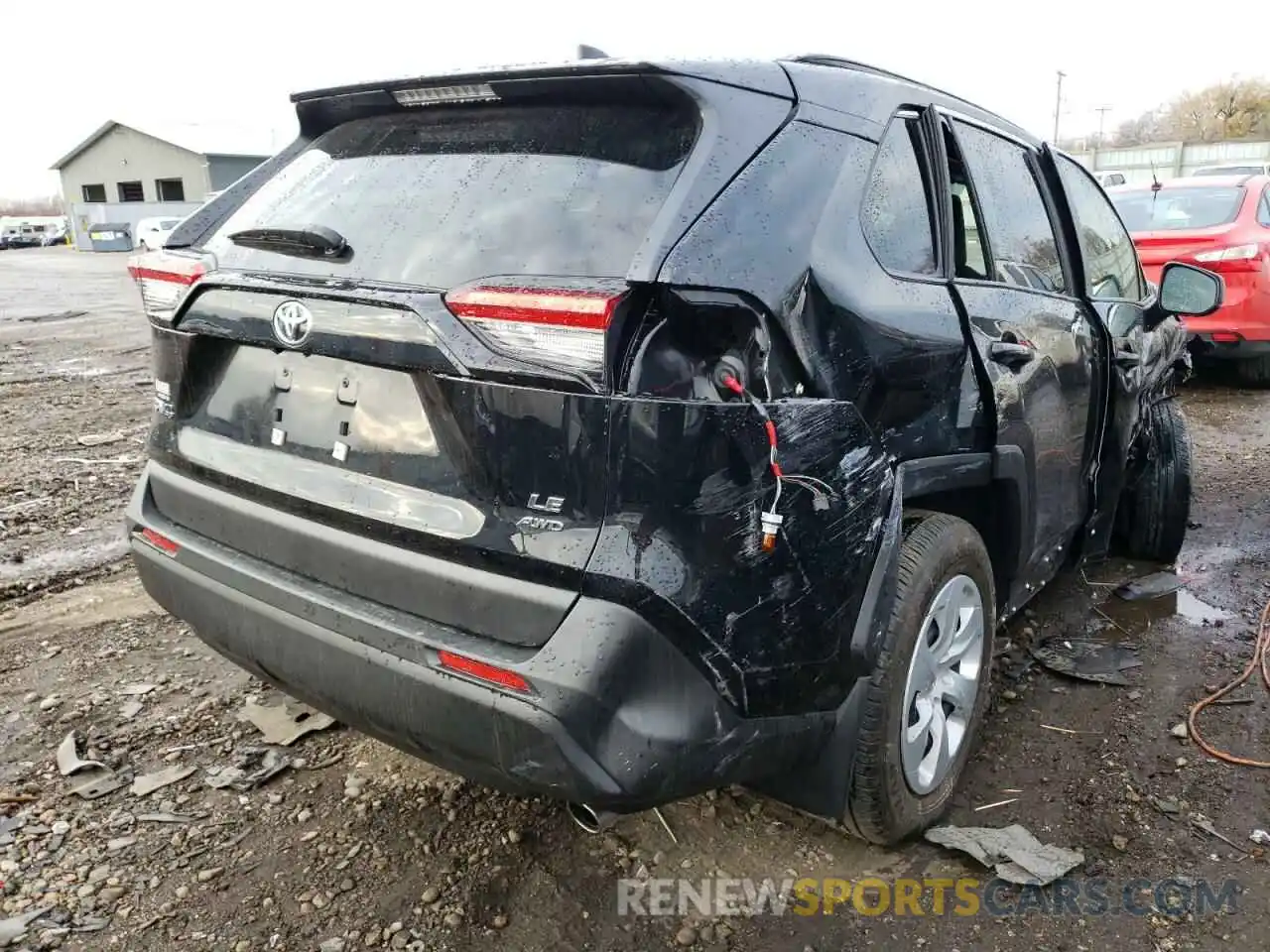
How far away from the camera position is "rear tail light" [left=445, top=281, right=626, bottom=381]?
5.67 ft

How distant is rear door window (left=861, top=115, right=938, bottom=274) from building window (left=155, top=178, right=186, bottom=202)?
47541 mm

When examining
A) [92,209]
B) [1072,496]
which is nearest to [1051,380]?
[1072,496]

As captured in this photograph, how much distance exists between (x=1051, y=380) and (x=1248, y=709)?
1.37 metres

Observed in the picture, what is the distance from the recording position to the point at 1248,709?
328cm

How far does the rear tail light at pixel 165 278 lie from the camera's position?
239cm

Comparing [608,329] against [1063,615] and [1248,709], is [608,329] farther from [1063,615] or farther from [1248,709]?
[1063,615]

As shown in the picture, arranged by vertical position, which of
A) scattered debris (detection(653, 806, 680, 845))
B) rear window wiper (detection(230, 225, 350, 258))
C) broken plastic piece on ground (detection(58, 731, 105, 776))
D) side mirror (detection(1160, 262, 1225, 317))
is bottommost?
scattered debris (detection(653, 806, 680, 845))

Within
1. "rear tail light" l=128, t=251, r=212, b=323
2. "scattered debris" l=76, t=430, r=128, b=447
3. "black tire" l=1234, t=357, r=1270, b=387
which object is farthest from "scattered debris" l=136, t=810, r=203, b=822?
"black tire" l=1234, t=357, r=1270, b=387

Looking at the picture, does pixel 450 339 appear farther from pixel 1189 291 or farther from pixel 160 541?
pixel 1189 291

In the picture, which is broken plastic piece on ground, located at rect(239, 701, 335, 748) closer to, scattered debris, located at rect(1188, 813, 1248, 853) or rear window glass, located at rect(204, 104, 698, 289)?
rear window glass, located at rect(204, 104, 698, 289)

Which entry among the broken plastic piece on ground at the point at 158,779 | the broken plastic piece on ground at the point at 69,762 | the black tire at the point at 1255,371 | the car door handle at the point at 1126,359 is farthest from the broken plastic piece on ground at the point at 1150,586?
the black tire at the point at 1255,371

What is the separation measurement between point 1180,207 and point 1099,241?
5.34 metres

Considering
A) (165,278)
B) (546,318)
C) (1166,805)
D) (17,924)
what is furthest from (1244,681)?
(17,924)

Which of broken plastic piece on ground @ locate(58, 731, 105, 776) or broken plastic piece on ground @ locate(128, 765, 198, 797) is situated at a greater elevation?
broken plastic piece on ground @ locate(58, 731, 105, 776)
